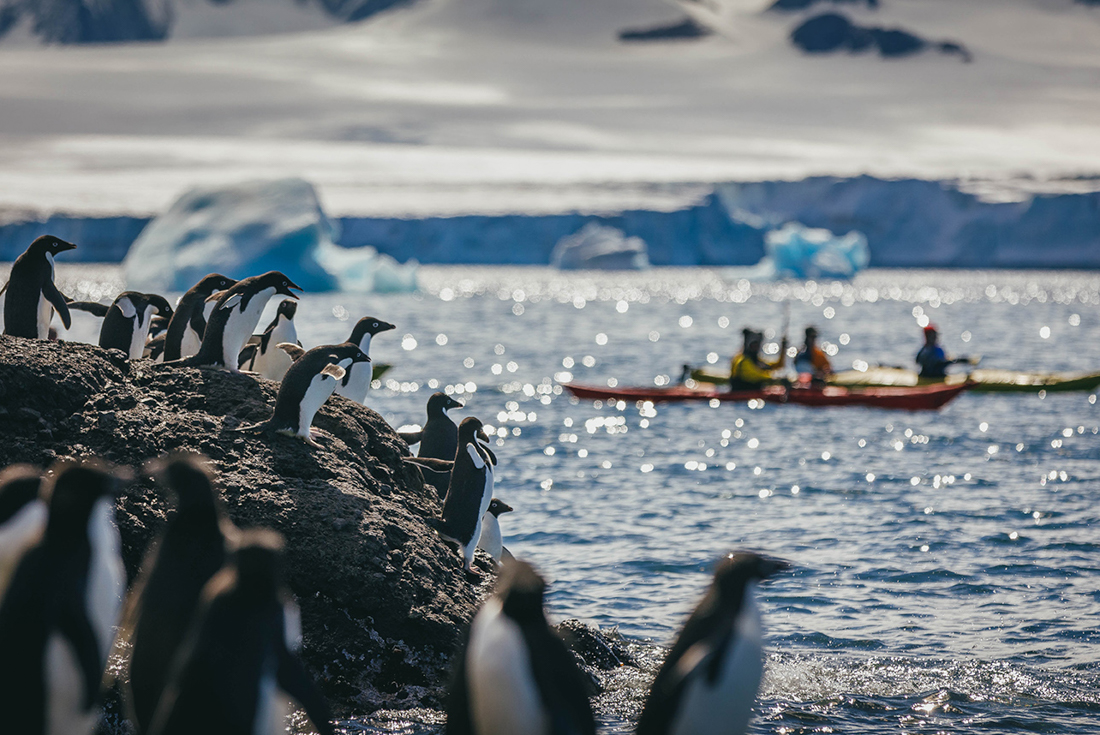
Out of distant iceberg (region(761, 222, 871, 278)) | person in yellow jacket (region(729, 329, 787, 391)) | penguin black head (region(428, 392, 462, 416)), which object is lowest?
distant iceberg (region(761, 222, 871, 278))

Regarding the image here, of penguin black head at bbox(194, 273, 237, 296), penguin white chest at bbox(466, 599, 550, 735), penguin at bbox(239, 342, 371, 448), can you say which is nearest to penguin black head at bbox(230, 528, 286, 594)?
penguin white chest at bbox(466, 599, 550, 735)

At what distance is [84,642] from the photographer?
13.1ft

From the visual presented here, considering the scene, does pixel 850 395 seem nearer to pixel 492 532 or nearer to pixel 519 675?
pixel 492 532

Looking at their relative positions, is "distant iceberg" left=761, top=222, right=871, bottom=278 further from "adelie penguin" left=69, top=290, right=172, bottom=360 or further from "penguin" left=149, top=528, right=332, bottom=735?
"penguin" left=149, top=528, right=332, bottom=735

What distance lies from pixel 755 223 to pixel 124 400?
88380 millimetres

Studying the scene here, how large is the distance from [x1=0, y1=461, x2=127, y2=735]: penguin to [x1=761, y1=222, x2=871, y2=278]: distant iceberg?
6746 centimetres

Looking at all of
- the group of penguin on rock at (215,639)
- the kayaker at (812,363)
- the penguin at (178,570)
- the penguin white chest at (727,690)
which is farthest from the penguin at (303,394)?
the kayaker at (812,363)

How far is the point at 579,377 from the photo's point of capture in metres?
30.6

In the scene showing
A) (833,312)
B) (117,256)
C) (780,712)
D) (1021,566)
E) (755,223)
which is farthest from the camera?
(117,256)

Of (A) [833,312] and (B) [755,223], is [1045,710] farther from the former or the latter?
(B) [755,223]

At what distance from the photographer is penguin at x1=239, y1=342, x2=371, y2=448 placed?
6.74 metres

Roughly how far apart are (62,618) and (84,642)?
0.37 feet

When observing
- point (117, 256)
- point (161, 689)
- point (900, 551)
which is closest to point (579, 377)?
point (900, 551)

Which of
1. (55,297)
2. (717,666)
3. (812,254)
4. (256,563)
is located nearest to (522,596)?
(717,666)
